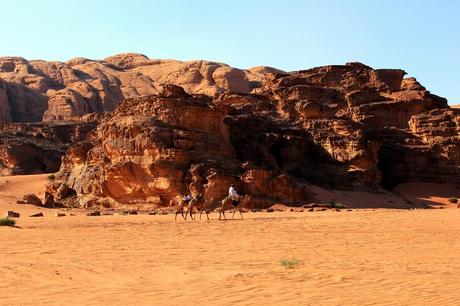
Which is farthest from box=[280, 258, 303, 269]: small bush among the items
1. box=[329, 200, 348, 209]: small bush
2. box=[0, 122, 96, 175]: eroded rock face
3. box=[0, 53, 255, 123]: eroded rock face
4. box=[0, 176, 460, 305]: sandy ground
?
box=[0, 53, 255, 123]: eroded rock face

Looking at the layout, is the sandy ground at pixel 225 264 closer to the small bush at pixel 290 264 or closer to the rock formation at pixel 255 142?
the small bush at pixel 290 264

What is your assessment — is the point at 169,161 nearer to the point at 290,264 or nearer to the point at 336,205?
the point at 336,205

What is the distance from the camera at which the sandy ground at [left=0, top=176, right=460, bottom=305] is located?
22.5ft

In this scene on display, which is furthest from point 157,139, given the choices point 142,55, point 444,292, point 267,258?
point 142,55

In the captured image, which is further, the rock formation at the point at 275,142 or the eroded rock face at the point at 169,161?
the rock formation at the point at 275,142

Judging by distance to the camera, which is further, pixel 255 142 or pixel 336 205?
pixel 255 142

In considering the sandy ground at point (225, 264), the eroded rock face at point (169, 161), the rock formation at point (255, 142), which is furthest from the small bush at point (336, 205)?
the sandy ground at point (225, 264)

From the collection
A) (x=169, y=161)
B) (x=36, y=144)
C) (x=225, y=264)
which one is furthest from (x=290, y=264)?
(x=36, y=144)

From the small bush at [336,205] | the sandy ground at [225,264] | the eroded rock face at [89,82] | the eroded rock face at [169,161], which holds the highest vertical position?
the eroded rock face at [89,82]

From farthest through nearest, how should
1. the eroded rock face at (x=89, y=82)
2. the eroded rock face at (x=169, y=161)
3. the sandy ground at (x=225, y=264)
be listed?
the eroded rock face at (x=89, y=82), the eroded rock face at (x=169, y=161), the sandy ground at (x=225, y=264)

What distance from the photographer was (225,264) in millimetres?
9664

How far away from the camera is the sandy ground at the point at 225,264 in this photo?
686cm

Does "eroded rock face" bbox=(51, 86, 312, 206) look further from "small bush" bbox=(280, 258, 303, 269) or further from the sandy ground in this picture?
"small bush" bbox=(280, 258, 303, 269)

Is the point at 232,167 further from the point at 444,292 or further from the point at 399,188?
the point at 444,292
